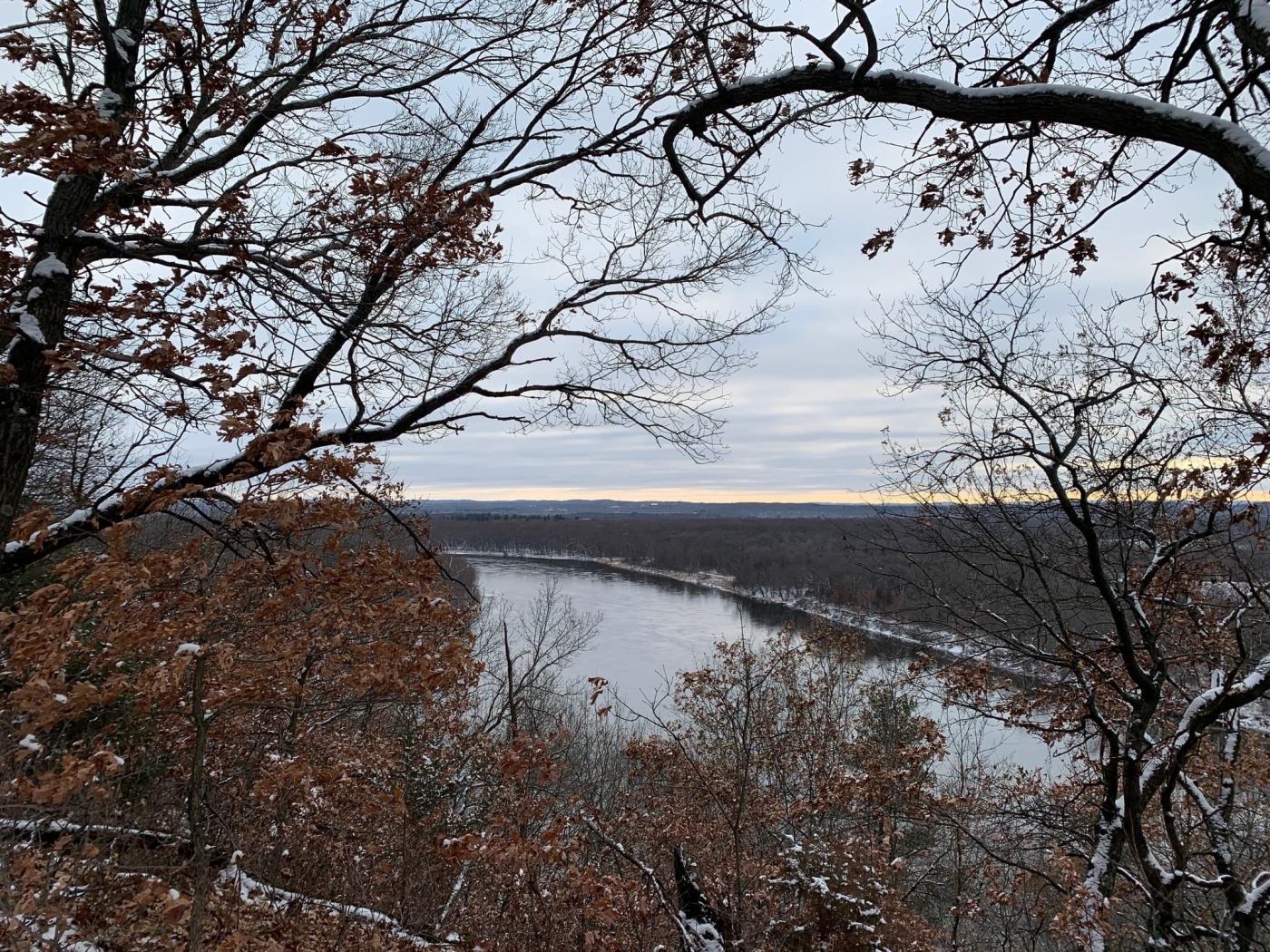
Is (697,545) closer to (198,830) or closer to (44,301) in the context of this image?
(44,301)

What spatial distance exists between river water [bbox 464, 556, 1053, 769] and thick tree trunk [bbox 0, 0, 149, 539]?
30.2 ft

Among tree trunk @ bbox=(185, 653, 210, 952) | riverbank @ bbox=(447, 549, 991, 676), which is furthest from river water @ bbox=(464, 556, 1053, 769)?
tree trunk @ bbox=(185, 653, 210, 952)

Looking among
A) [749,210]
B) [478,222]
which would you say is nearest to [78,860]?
[478,222]

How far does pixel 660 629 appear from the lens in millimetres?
44188

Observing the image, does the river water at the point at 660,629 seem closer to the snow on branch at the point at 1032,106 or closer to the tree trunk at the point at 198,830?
the tree trunk at the point at 198,830

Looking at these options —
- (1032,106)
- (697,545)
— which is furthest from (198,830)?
(697,545)

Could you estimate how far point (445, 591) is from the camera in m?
4.03

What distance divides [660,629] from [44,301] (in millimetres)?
42300

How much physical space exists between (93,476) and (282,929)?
12.0 meters

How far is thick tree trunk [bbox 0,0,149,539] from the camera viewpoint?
3.69 metres

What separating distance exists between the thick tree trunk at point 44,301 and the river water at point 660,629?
921cm

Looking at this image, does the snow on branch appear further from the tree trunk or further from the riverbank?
the riverbank

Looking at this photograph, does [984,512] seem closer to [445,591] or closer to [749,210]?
[749,210]

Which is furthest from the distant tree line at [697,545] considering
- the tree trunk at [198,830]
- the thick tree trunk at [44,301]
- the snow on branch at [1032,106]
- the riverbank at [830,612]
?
the thick tree trunk at [44,301]
